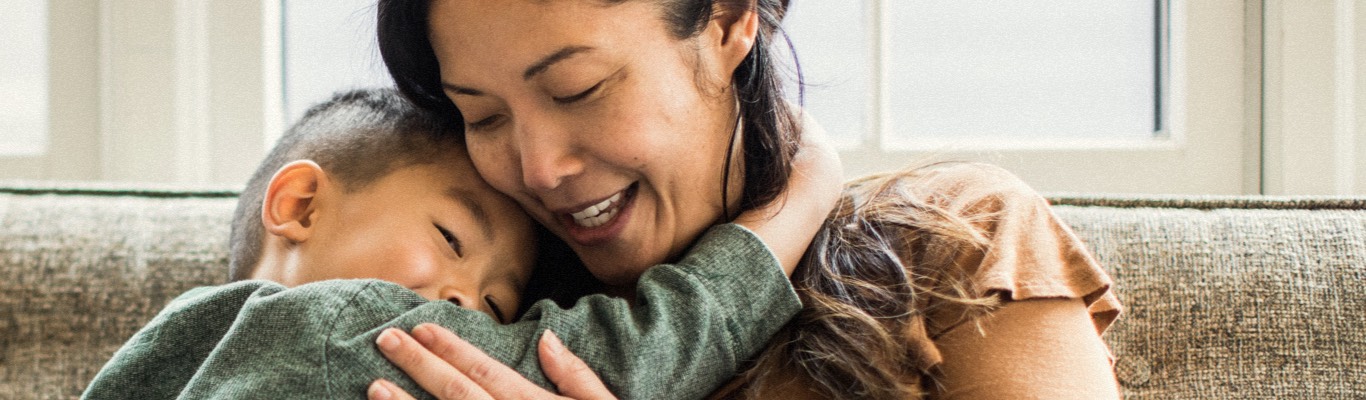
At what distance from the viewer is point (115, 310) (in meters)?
1.20

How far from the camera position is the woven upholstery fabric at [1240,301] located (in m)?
1.01

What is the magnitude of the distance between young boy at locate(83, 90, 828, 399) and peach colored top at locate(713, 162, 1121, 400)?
3.9 inches

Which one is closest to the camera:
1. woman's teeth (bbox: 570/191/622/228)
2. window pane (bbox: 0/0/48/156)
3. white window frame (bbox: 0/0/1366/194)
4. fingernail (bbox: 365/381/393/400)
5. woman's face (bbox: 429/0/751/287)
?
fingernail (bbox: 365/381/393/400)

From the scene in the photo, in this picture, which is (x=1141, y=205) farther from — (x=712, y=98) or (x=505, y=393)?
(x=505, y=393)

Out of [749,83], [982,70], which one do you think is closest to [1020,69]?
[982,70]

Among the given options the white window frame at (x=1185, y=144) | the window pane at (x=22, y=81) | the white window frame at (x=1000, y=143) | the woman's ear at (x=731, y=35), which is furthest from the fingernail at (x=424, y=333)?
the window pane at (x=22, y=81)

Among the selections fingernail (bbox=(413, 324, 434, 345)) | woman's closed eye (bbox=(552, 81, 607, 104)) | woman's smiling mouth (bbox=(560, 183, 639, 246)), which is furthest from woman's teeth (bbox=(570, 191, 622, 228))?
fingernail (bbox=(413, 324, 434, 345))

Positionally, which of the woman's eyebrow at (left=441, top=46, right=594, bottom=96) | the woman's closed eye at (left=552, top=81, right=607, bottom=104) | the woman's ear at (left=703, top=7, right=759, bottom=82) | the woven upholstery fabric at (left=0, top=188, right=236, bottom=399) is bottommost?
the woven upholstery fabric at (left=0, top=188, right=236, bottom=399)

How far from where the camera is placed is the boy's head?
0.94m

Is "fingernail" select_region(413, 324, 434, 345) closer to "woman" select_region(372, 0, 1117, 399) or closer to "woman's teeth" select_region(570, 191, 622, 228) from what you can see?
"woman" select_region(372, 0, 1117, 399)

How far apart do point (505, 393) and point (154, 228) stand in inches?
26.9

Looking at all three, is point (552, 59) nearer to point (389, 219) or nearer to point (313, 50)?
point (389, 219)

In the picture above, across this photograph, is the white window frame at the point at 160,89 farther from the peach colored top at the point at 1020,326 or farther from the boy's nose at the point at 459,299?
the peach colored top at the point at 1020,326

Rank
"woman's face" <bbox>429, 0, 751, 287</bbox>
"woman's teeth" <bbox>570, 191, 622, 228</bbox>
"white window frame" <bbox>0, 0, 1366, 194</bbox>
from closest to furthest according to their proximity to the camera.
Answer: "woman's face" <bbox>429, 0, 751, 287</bbox> < "woman's teeth" <bbox>570, 191, 622, 228</bbox> < "white window frame" <bbox>0, 0, 1366, 194</bbox>
